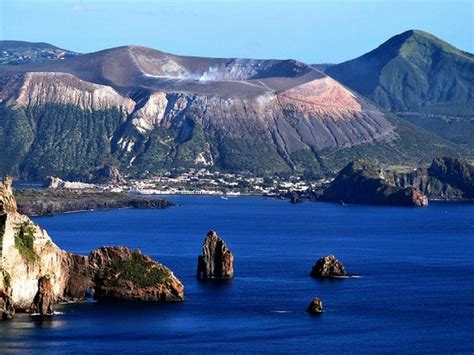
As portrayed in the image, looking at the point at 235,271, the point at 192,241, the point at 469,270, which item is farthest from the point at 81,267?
the point at 192,241

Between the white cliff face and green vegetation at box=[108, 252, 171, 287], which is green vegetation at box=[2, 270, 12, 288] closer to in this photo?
the white cliff face

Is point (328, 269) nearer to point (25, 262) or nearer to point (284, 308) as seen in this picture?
point (284, 308)

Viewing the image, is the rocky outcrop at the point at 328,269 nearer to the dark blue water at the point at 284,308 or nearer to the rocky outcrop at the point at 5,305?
the dark blue water at the point at 284,308

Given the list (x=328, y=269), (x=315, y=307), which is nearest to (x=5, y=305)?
(x=315, y=307)

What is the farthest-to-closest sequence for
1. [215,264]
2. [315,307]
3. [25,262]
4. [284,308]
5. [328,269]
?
1. [328,269]
2. [215,264]
3. [284,308]
4. [315,307]
5. [25,262]

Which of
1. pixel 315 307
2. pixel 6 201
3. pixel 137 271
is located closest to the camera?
pixel 6 201

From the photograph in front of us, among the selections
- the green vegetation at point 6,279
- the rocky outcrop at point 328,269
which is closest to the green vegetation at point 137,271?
the green vegetation at point 6,279

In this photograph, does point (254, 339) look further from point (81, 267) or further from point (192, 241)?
point (192, 241)

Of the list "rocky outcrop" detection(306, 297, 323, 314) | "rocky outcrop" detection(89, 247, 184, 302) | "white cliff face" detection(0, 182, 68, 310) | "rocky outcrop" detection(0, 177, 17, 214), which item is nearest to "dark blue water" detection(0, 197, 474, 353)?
"rocky outcrop" detection(306, 297, 323, 314)
